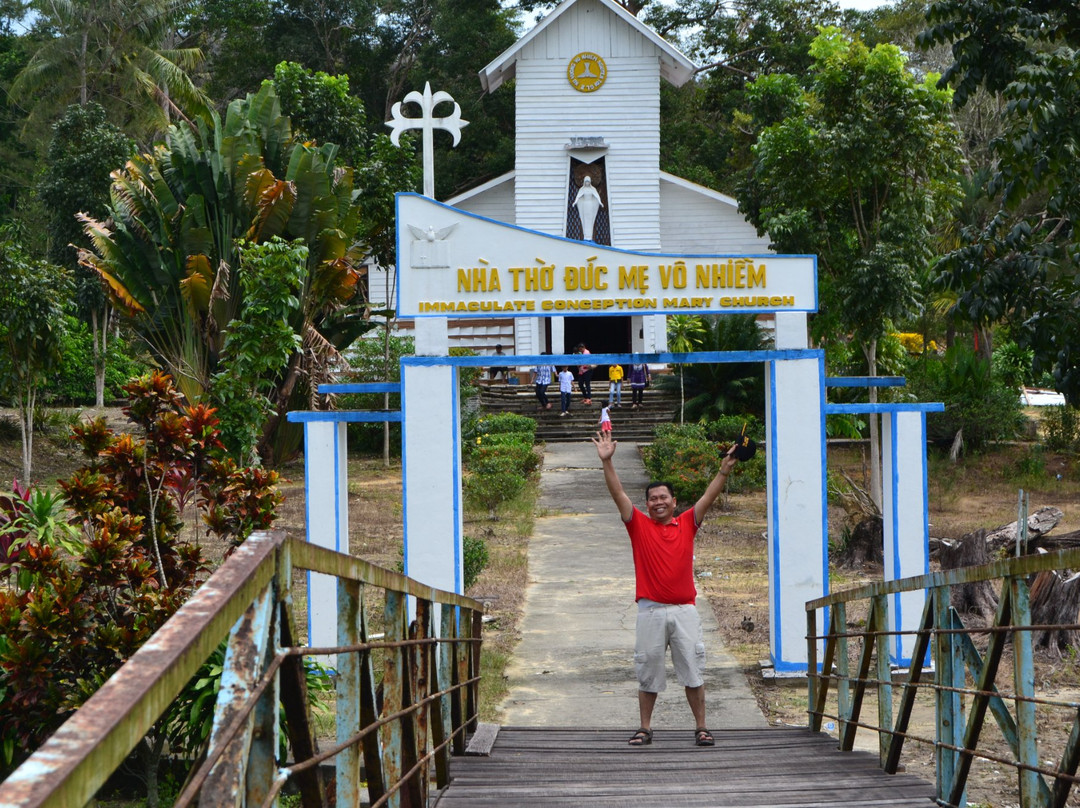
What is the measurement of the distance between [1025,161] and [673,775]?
548 cm

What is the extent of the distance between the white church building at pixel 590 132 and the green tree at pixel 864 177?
11.4 m

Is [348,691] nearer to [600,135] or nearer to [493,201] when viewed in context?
[600,135]

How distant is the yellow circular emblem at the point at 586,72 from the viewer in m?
28.2

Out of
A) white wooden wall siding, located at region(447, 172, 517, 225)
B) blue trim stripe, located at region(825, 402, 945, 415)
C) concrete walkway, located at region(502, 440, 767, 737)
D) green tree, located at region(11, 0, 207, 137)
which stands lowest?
concrete walkway, located at region(502, 440, 767, 737)

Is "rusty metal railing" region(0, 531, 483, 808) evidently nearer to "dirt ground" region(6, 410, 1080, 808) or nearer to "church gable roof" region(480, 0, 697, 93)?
"dirt ground" region(6, 410, 1080, 808)

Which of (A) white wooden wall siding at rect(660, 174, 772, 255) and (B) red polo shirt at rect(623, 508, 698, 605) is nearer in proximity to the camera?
(B) red polo shirt at rect(623, 508, 698, 605)

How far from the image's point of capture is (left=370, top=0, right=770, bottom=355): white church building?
2814 centimetres

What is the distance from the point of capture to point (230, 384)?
14516 mm

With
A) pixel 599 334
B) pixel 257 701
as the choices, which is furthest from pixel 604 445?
pixel 599 334

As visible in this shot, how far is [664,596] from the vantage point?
6.44m

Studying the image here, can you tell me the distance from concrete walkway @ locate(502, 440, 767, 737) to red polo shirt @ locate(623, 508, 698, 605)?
1.76 meters

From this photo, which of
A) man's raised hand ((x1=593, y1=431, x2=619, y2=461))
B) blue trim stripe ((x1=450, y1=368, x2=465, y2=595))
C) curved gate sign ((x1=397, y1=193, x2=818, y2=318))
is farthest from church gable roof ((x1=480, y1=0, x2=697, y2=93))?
man's raised hand ((x1=593, y1=431, x2=619, y2=461))

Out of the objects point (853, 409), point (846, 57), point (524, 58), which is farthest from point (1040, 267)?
point (524, 58)

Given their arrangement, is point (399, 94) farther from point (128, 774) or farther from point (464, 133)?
point (128, 774)
